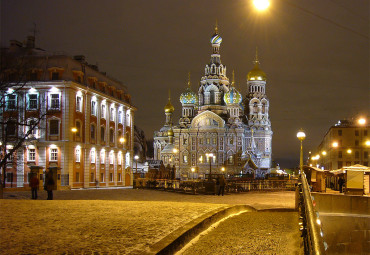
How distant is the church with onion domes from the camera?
106 m

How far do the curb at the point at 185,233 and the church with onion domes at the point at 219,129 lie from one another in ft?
280

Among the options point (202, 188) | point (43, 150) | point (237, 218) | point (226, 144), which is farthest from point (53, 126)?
point (226, 144)

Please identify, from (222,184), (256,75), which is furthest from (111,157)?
(256,75)

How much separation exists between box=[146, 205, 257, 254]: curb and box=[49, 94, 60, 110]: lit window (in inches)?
1386

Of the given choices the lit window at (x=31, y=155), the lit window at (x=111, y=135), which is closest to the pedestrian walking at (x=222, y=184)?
the lit window at (x=31, y=155)

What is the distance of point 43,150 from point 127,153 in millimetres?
18255

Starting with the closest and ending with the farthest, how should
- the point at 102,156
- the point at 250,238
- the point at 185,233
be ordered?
the point at 185,233, the point at 250,238, the point at 102,156

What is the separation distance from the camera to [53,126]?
4809 centimetres

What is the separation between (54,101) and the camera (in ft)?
Answer: 157

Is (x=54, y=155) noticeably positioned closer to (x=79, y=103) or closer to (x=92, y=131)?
(x=79, y=103)

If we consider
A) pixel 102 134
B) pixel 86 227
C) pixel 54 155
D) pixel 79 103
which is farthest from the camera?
pixel 102 134

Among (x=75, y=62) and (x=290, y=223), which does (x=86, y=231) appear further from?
(x=75, y=62)

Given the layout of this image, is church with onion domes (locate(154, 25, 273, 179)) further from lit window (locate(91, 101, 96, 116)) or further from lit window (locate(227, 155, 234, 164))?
lit window (locate(91, 101, 96, 116))

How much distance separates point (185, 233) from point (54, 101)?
130 feet
